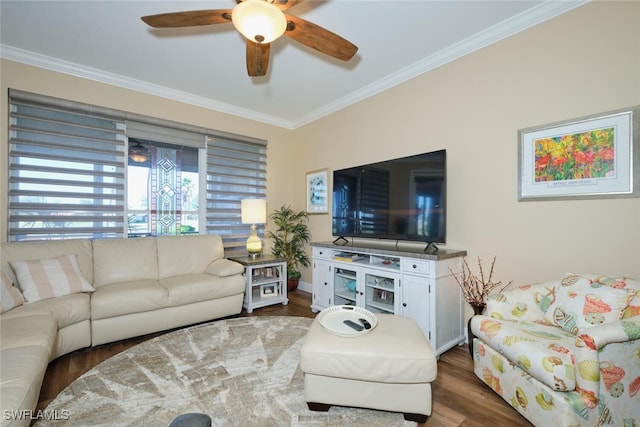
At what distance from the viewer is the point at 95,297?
7.63 feet

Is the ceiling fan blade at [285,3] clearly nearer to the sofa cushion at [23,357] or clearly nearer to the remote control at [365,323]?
the remote control at [365,323]

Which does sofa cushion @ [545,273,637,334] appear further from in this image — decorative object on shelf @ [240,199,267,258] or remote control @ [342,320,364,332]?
decorative object on shelf @ [240,199,267,258]

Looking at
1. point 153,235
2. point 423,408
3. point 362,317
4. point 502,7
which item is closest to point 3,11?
point 153,235

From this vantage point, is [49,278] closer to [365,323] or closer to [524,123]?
[365,323]

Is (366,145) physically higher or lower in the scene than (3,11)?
lower

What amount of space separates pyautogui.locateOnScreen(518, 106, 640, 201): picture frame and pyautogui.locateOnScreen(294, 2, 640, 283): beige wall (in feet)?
0.19

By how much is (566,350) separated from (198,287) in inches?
110

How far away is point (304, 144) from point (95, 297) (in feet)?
10.3

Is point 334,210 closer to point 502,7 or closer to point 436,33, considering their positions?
point 436,33

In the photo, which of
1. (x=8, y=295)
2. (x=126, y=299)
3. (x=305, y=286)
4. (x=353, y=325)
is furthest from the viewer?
(x=305, y=286)

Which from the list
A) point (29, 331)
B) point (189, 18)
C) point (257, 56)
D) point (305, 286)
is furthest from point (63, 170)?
point (305, 286)

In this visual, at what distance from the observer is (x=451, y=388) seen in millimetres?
1835

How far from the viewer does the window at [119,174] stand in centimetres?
269

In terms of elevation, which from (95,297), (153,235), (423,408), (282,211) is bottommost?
(423,408)
